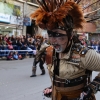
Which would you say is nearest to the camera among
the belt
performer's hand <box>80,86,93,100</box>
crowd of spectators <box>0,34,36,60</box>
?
performer's hand <box>80,86,93,100</box>

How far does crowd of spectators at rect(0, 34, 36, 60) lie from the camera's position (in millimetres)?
15078

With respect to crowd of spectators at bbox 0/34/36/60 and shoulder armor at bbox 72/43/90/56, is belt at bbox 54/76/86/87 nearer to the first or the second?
shoulder armor at bbox 72/43/90/56

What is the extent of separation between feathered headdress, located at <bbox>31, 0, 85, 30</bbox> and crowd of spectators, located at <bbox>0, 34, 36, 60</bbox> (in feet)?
41.3

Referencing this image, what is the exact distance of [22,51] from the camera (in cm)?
1658

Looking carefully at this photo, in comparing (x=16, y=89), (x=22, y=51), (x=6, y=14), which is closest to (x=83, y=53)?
(x=16, y=89)

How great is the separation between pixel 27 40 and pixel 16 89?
11016mm

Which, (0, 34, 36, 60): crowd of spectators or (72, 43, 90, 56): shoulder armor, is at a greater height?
(72, 43, 90, 56): shoulder armor

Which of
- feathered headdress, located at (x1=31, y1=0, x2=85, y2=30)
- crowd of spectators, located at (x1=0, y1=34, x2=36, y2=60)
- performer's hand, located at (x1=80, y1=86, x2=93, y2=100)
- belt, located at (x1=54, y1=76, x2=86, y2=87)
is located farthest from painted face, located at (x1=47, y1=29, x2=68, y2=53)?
crowd of spectators, located at (x1=0, y1=34, x2=36, y2=60)

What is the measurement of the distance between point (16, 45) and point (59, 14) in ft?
45.9

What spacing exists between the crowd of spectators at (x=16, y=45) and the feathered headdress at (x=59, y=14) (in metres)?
12.6

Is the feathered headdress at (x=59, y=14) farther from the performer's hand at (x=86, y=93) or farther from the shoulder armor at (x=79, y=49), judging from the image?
the performer's hand at (x=86, y=93)

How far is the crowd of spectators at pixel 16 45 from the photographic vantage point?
1508cm

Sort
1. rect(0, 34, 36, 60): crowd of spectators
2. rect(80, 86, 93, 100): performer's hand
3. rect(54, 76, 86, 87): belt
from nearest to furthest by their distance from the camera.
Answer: rect(80, 86, 93, 100): performer's hand
rect(54, 76, 86, 87): belt
rect(0, 34, 36, 60): crowd of spectators

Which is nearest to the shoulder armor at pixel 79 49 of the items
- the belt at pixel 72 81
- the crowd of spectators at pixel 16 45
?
the belt at pixel 72 81
